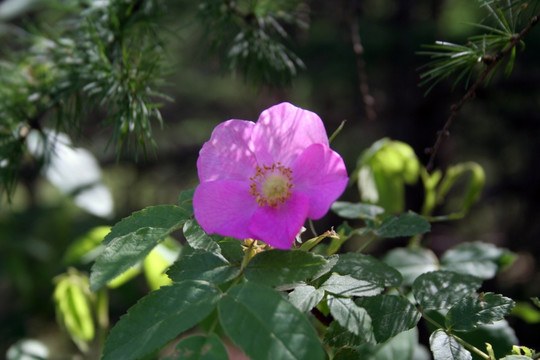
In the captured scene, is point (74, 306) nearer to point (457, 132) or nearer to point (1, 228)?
point (1, 228)

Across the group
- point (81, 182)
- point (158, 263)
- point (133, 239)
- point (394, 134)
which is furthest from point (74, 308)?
point (394, 134)

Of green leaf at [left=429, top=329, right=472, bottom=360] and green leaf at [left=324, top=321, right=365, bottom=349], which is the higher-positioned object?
green leaf at [left=429, top=329, right=472, bottom=360]

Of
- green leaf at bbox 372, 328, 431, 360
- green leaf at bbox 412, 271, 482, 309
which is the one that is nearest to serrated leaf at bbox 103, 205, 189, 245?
green leaf at bbox 412, 271, 482, 309

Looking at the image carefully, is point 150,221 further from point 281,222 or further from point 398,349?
point 398,349

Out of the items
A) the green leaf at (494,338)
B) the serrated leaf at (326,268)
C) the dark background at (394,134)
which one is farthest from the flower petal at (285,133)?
the dark background at (394,134)

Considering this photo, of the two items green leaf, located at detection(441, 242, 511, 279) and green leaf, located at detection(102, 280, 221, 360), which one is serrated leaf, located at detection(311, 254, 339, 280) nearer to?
green leaf, located at detection(102, 280, 221, 360)

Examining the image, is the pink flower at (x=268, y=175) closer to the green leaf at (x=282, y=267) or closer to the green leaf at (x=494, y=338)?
the green leaf at (x=282, y=267)
